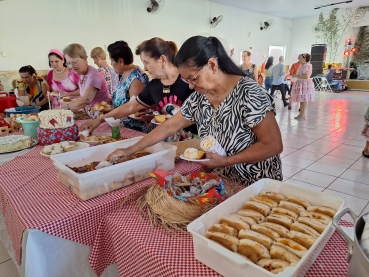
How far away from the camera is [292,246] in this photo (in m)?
0.72

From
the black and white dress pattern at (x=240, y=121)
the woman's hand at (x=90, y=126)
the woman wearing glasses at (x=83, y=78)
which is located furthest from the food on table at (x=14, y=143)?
the black and white dress pattern at (x=240, y=121)

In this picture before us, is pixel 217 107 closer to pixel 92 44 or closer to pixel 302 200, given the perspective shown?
pixel 302 200

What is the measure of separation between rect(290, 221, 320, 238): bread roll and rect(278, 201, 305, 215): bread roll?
0.09 m

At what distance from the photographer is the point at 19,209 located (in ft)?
3.57

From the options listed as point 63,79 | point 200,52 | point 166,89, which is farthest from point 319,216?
point 63,79

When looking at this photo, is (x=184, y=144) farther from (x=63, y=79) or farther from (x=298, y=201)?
(x=63, y=79)

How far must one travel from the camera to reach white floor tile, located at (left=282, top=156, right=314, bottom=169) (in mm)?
3656

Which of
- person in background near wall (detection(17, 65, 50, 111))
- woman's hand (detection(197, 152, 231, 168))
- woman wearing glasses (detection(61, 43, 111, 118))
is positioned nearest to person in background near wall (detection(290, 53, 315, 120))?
woman wearing glasses (detection(61, 43, 111, 118))

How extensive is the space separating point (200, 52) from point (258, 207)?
2.29 feet

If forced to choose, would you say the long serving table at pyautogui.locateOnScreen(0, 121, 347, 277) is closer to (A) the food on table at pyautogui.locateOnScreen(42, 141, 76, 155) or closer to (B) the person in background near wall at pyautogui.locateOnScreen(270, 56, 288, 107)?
(A) the food on table at pyautogui.locateOnScreen(42, 141, 76, 155)

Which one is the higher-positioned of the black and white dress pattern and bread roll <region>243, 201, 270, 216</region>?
the black and white dress pattern

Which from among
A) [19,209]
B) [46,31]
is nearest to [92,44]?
[46,31]

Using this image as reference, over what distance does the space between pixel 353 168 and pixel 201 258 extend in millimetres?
3487

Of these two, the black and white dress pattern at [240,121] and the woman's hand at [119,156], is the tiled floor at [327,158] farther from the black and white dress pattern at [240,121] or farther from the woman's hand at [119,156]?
the black and white dress pattern at [240,121]
